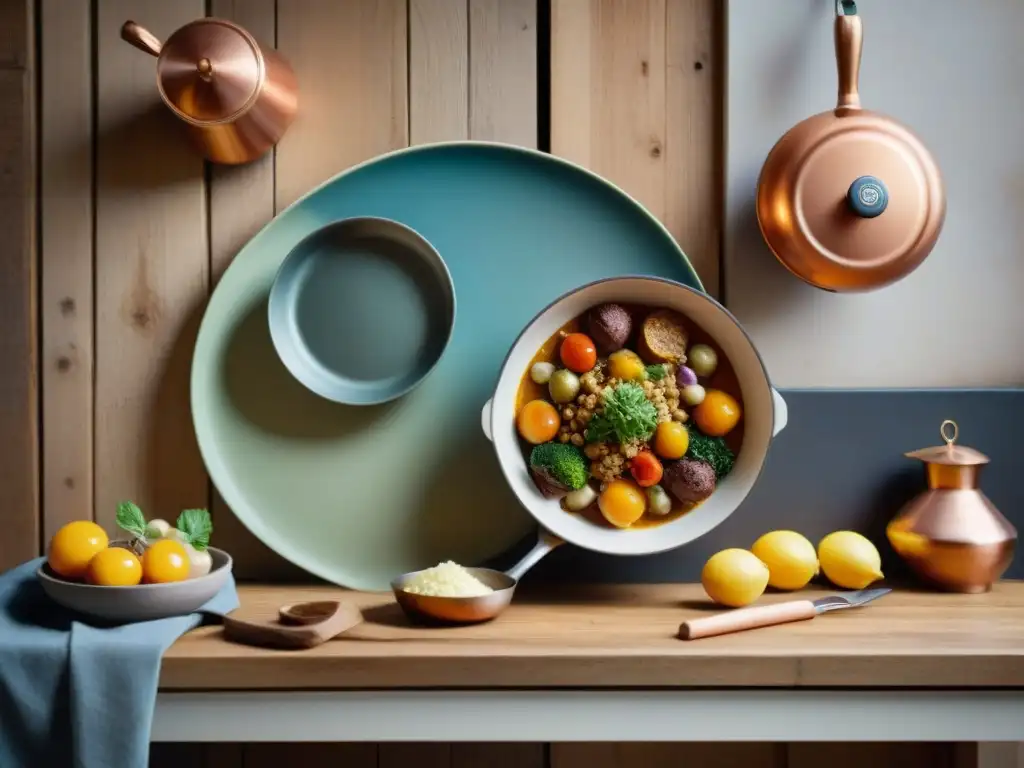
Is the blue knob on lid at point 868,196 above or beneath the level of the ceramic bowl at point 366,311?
above

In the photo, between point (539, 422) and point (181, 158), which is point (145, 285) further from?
point (539, 422)

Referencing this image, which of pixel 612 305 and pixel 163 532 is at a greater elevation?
pixel 612 305

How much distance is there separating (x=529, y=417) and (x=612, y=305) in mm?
185

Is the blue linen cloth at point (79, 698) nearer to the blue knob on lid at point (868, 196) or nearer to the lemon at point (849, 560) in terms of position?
the lemon at point (849, 560)

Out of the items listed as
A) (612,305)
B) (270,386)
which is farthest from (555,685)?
(270,386)

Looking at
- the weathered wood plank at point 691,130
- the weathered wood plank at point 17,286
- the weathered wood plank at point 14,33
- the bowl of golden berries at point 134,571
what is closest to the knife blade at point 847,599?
the weathered wood plank at point 691,130

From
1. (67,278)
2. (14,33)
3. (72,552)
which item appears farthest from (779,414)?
(14,33)

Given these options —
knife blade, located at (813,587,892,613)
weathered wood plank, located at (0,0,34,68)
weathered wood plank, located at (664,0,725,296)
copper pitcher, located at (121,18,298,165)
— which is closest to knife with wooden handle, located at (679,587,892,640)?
knife blade, located at (813,587,892,613)

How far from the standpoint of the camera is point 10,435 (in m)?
1.37

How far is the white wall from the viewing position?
4.48 feet

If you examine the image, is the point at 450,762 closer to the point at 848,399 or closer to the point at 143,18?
the point at 848,399

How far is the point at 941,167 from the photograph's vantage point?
1372 mm

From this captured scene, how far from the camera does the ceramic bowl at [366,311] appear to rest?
1334 millimetres

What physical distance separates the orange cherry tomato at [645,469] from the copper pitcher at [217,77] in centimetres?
69
